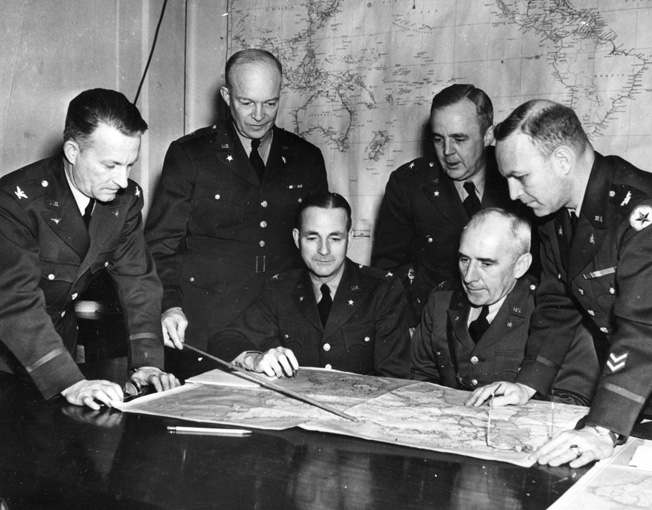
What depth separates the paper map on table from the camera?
160 centimetres

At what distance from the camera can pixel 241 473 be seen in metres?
1.41

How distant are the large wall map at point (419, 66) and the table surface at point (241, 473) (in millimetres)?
2456

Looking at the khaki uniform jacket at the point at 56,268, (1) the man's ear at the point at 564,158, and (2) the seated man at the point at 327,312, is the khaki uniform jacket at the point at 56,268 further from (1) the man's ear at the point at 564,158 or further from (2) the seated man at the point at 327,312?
(1) the man's ear at the point at 564,158

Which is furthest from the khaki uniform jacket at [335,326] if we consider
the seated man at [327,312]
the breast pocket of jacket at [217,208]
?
the breast pocket of jacket at [217,208]

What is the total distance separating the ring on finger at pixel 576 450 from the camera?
1479 millimetres

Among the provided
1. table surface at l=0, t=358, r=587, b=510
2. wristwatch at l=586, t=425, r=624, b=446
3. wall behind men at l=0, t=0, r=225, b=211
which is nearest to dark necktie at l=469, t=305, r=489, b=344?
wristwatch at l=586, t=425, r=624, b=446

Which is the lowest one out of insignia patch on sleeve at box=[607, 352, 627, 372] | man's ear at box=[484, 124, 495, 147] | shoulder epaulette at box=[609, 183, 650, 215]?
insignia patch on sleeve at box=[607, 352, 627, 372]

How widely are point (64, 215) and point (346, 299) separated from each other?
1100mm

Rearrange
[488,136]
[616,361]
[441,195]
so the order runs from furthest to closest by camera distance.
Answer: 1. [441,195]
2. [488,136]
3. [616,361]

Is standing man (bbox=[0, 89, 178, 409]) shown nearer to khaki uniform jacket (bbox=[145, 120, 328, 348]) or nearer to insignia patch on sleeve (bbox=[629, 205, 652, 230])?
khaki uniform jacket (bbox=[145, 120, 328, 348])

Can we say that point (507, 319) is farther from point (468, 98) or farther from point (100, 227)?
point (100, 227)

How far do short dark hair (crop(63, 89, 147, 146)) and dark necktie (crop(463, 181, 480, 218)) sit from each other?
144 cm

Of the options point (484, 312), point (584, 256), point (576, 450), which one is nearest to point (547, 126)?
point (584, 256)

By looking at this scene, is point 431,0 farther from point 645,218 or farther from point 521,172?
point 645,218
